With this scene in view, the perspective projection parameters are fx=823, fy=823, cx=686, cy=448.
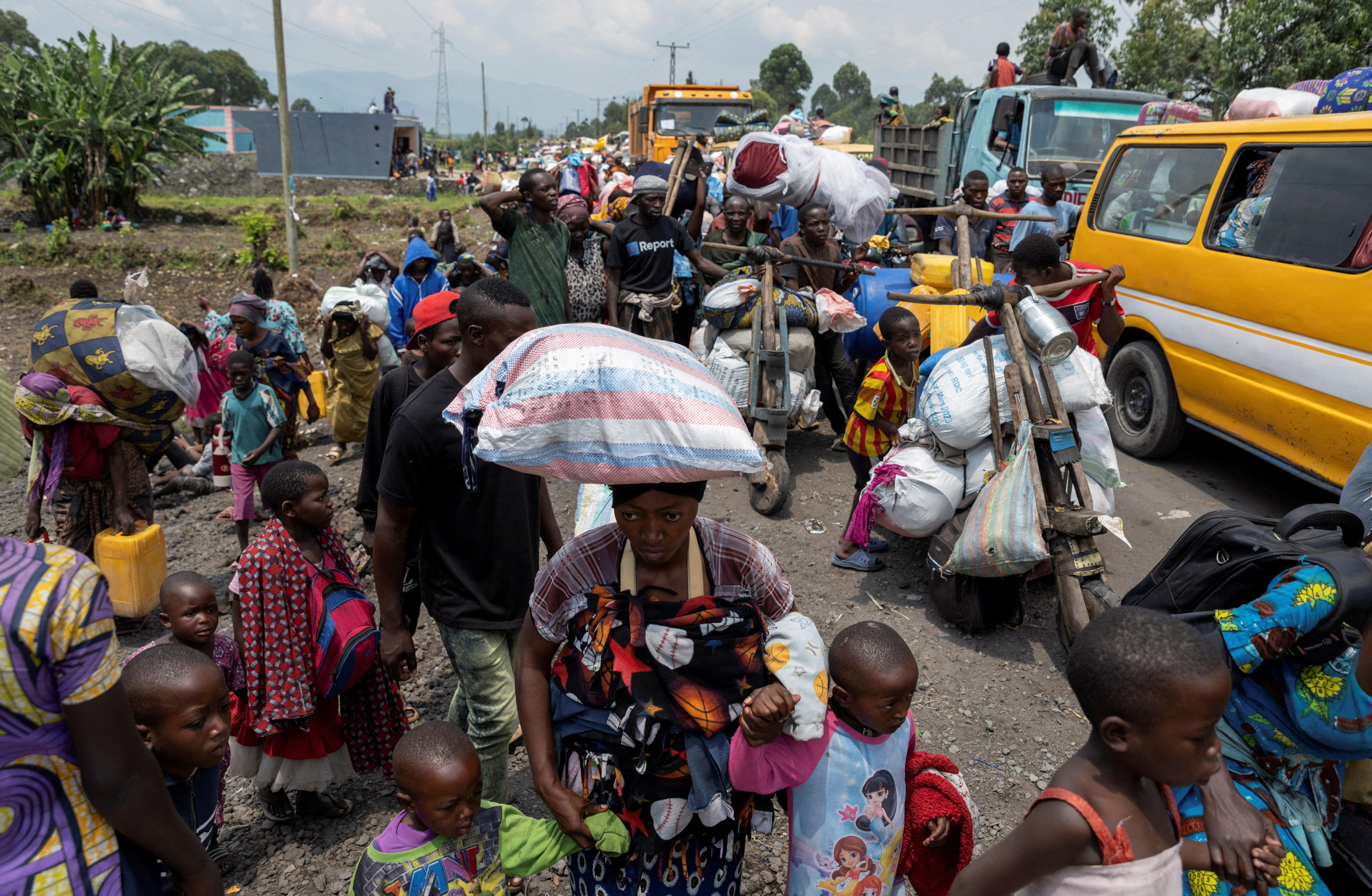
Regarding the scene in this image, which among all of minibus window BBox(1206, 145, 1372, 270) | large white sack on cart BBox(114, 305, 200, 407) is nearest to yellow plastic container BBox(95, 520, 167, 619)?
large white sack on cart BBox(114, 305, 200, 407)

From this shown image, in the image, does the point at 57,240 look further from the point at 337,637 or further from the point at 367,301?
the point at 337,637

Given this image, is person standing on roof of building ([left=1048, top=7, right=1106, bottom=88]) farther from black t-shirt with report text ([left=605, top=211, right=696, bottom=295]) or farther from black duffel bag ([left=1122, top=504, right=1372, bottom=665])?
black duffel bag ([left=1122, top=504, right=1372, bottom=665])

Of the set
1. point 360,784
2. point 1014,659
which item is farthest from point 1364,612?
point 360,784

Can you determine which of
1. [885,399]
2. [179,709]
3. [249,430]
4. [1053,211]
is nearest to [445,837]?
[179,709]

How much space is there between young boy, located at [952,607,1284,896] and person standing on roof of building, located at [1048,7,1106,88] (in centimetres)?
1049

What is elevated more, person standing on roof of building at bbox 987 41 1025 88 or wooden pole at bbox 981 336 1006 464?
person standing on roof of building at bbox 987 41 1025 88

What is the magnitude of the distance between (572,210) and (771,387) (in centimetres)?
219

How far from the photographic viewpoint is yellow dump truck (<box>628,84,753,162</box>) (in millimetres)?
16391

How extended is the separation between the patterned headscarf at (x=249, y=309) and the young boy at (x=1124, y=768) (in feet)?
17.0

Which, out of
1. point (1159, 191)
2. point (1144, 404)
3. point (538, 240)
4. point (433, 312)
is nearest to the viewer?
point (433, 312)

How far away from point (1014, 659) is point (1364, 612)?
2.22 meters

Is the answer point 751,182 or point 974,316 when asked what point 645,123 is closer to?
point 751,182

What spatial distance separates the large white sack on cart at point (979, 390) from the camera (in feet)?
12.9

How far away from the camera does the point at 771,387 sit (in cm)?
554
